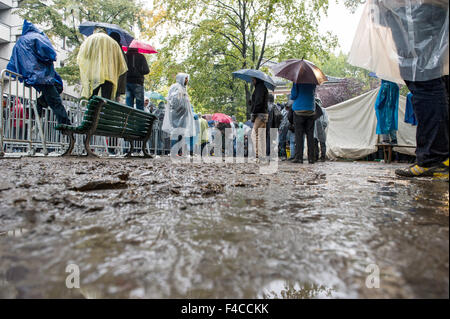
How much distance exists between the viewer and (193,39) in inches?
442

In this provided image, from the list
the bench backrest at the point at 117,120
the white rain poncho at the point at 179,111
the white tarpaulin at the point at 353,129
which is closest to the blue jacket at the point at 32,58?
the bench backrest at the point at 117,120

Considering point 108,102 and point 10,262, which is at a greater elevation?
point 108,102

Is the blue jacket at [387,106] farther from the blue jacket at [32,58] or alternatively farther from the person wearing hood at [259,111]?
the blue jacket at [32,58]

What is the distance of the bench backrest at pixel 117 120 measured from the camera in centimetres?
459

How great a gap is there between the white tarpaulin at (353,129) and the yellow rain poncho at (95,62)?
28.6 ft

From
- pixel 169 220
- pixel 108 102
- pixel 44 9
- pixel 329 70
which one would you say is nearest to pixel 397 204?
pixel 169 220

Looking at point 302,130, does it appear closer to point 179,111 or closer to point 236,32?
point 179,111

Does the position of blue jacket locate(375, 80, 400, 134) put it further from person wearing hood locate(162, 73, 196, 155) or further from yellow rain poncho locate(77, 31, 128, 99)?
yellow rain poncho locate(77, 31, 128, 99)

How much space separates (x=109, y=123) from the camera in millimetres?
5027

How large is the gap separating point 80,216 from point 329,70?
147 feet

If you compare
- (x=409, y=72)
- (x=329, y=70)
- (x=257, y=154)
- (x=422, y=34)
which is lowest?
(x=257, y=154)

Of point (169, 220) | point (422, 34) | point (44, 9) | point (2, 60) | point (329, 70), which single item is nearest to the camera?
point (169, 220)

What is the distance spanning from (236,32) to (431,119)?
469 inches
